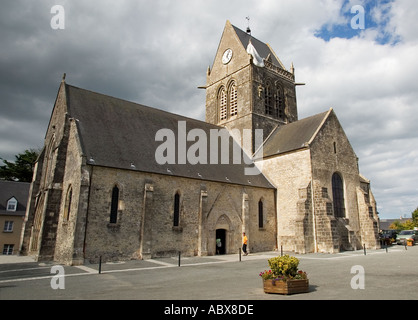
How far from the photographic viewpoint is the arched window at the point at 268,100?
31688mm

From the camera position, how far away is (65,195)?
17469 millimetres

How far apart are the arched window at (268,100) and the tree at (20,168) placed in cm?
2982

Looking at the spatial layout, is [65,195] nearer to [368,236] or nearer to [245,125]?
[245,125]

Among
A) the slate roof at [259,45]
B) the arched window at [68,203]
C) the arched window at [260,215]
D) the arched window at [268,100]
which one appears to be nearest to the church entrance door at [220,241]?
the arched window at [260,215]

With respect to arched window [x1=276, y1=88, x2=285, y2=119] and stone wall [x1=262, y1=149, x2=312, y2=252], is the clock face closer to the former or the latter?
arched window [x1=276, y1=88, x2=285, y2=119]

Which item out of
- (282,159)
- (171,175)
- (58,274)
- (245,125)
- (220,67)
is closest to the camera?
(58,274)

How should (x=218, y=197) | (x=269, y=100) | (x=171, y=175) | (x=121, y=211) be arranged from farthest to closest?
1. (x=269, y=100)
2. (x=218, y=197)
3. (x=171, y=175)
4. (x=121, y=211)

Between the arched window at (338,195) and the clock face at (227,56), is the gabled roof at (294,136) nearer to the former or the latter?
the arched window at (338,195)

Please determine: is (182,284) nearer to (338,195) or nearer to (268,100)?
(338,195)

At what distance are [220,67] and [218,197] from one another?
19.3 m

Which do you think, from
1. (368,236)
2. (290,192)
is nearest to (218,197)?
(290,192)

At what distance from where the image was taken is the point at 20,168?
37656 millimetres

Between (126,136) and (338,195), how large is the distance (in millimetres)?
Answer: 18092
